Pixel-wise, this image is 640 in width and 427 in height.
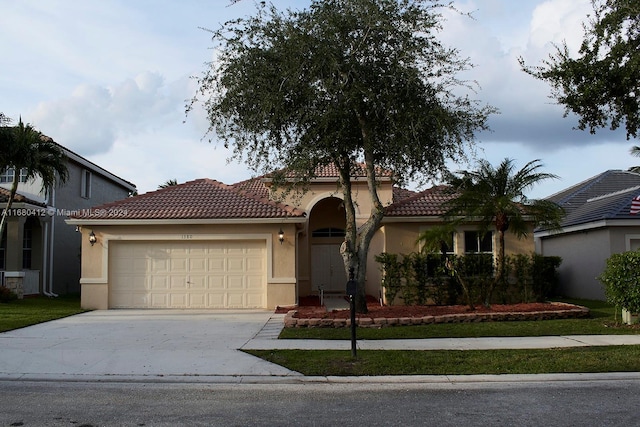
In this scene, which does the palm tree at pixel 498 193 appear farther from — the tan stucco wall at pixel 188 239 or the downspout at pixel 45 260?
the downspout at pixel 45 260

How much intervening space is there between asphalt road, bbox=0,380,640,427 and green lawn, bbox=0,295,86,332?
6.42 m

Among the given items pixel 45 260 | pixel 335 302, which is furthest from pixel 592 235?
pixel 45 260

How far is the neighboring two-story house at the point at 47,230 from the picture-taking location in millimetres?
21391

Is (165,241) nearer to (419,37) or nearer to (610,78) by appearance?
(419,37)

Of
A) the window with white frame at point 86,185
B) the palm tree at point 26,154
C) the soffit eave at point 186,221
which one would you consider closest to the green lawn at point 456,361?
the soffit eave at point 186,221

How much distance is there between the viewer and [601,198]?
24266 millimetres

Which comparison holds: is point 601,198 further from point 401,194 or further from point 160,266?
point 160,266

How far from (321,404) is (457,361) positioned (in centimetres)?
314

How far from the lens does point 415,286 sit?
58.9 feet

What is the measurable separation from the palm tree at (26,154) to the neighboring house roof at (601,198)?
59.9ft

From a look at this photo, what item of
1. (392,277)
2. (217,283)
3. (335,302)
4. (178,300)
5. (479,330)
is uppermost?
(392,277)

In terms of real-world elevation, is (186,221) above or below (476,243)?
above

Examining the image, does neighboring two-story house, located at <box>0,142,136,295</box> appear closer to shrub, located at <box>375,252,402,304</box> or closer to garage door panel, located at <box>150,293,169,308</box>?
garage door panel, located at <box>150,293,169,308</box>

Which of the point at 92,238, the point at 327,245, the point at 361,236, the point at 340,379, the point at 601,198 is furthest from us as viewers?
the point at 327,245
